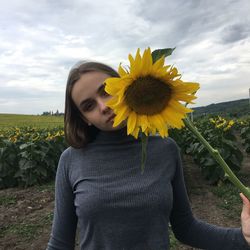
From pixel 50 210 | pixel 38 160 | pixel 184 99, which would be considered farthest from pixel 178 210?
pixel 38 160

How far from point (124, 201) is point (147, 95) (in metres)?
0.67

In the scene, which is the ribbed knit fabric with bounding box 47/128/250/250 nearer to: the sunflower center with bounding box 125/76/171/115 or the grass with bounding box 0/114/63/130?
the sunflower center with bounding box 125/76/171/115

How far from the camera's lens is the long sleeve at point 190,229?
1601mm

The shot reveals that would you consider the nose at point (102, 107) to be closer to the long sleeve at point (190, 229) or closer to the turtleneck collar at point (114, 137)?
the turtleneck collar at point (114, 137)

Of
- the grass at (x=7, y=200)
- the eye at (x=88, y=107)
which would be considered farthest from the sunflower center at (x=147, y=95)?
the grass at (x=7, y=200)

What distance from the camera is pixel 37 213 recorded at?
5.59 meters

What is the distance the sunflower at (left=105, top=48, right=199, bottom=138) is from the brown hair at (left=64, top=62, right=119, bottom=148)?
0.58m

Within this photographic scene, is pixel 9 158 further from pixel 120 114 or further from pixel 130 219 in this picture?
pixel 120 114

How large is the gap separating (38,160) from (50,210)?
207cm

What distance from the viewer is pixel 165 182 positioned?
155cm

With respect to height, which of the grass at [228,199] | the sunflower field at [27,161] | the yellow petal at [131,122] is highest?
the yellow petal at [131,122]

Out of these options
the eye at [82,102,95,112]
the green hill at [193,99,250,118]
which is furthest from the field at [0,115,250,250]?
the green hill at [193,99,250,118]

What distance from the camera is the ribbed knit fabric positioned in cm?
148

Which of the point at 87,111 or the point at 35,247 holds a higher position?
the point at 87,111
